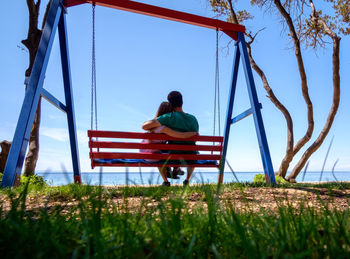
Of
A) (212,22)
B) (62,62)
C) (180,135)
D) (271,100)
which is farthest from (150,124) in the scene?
(271,100)

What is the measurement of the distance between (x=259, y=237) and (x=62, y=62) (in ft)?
14.9

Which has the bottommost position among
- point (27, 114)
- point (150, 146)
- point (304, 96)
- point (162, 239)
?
point (162, 239)

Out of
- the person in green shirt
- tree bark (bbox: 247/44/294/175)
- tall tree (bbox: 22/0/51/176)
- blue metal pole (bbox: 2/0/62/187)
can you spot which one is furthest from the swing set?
tree bark (bbox: 247/44/294/175)

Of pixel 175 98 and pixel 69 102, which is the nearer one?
pixel 69 102

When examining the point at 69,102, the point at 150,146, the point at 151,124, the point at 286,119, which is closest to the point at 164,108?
the point at 151,124

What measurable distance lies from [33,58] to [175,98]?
5810 mm

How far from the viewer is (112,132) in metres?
3.84

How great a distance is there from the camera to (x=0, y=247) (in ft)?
2.85

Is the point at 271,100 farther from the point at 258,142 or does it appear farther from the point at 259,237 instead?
the point at 259,237

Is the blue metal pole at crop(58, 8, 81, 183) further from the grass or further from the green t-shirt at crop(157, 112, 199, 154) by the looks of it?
the grass

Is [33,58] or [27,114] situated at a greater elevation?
[33,58]

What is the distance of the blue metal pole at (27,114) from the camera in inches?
131

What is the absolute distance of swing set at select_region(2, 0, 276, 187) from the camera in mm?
3457

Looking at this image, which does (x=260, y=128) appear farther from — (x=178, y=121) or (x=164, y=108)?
(x=164, y=108)
